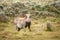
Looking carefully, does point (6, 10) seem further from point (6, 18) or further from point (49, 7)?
point (49, 7)

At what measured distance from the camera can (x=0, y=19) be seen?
346 inches

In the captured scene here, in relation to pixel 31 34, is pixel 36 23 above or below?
above

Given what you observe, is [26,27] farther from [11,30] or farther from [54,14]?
[54,14]

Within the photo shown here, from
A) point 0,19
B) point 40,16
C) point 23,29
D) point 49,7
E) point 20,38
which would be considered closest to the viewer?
point 20,38

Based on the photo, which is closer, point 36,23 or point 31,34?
point 31,34

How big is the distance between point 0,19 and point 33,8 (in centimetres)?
307

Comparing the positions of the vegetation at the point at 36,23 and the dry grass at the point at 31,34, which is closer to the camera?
the dry grass at the point at 31,34

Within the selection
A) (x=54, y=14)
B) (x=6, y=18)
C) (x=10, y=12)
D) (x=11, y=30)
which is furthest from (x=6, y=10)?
(x=11, y=30)

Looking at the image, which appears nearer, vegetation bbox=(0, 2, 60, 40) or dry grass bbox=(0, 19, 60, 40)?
dry grass bbox=(0, 19, 60, 40)

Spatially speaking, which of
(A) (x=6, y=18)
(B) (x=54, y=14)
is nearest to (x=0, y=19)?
(A) (x=6, y=18)

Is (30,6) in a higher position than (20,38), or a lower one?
higher

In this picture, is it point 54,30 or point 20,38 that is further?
point 54,30

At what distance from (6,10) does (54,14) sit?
230cm

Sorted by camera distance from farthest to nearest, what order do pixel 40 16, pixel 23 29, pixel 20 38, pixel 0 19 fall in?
pixel 40 16
pixel 0 19
pixel 23 29
pixel 20 38
